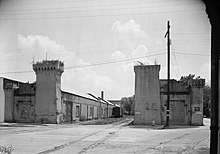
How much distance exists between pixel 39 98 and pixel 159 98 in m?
11.8

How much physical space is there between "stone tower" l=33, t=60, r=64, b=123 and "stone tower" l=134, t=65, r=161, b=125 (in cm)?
785

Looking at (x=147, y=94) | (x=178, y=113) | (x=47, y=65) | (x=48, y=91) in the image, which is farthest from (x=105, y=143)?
(x=47, y=65)

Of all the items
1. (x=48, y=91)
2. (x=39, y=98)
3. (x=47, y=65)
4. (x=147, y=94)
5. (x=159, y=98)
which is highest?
(x=47, y=65)

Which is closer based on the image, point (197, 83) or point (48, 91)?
point (197, 83)

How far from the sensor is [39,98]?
3016 cm

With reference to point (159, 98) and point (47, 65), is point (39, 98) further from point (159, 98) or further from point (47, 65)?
point (159, 98)

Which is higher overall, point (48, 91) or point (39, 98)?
point (48, 91)

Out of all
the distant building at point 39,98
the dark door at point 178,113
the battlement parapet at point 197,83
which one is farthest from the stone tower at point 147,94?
the distant building at point 39,98

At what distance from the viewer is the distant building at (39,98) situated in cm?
2967

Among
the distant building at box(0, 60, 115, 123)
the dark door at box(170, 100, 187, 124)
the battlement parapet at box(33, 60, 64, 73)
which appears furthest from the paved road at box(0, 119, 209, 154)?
the battlement parapet at box(33, 60, 64, 73)

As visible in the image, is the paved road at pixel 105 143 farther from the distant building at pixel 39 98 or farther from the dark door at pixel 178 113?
the distant building at pixel 39 98

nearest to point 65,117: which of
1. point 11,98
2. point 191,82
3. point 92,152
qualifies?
point 11,98

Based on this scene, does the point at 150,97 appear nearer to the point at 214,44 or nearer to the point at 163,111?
the point at 163,111

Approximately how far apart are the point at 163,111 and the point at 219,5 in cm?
2459
